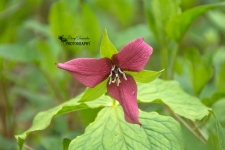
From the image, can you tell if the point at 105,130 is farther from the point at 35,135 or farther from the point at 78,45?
the point at 35,135

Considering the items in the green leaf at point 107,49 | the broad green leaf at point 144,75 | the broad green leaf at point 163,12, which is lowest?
the broad green leaf at point 144,75

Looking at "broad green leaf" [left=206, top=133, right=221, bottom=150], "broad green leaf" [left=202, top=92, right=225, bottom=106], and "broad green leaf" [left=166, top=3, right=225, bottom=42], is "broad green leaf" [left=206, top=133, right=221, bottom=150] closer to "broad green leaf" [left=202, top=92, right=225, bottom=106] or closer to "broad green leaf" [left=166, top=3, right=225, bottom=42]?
"broad green leaf" [left=202, top=92, right=225, bottom=106]

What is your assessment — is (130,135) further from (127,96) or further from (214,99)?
(214,99)

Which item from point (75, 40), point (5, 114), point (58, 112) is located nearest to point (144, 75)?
point (58, 112)

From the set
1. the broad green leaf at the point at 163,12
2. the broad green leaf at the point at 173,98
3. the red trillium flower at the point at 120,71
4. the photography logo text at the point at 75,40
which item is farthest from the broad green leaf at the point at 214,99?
the photography logo text at the point at 75,40

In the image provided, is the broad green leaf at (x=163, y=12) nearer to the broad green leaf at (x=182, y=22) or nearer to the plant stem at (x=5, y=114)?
the broad green leaf at (x=182, y=22)

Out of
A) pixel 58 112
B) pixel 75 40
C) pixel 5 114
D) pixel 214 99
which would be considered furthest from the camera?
pixel 5 114
